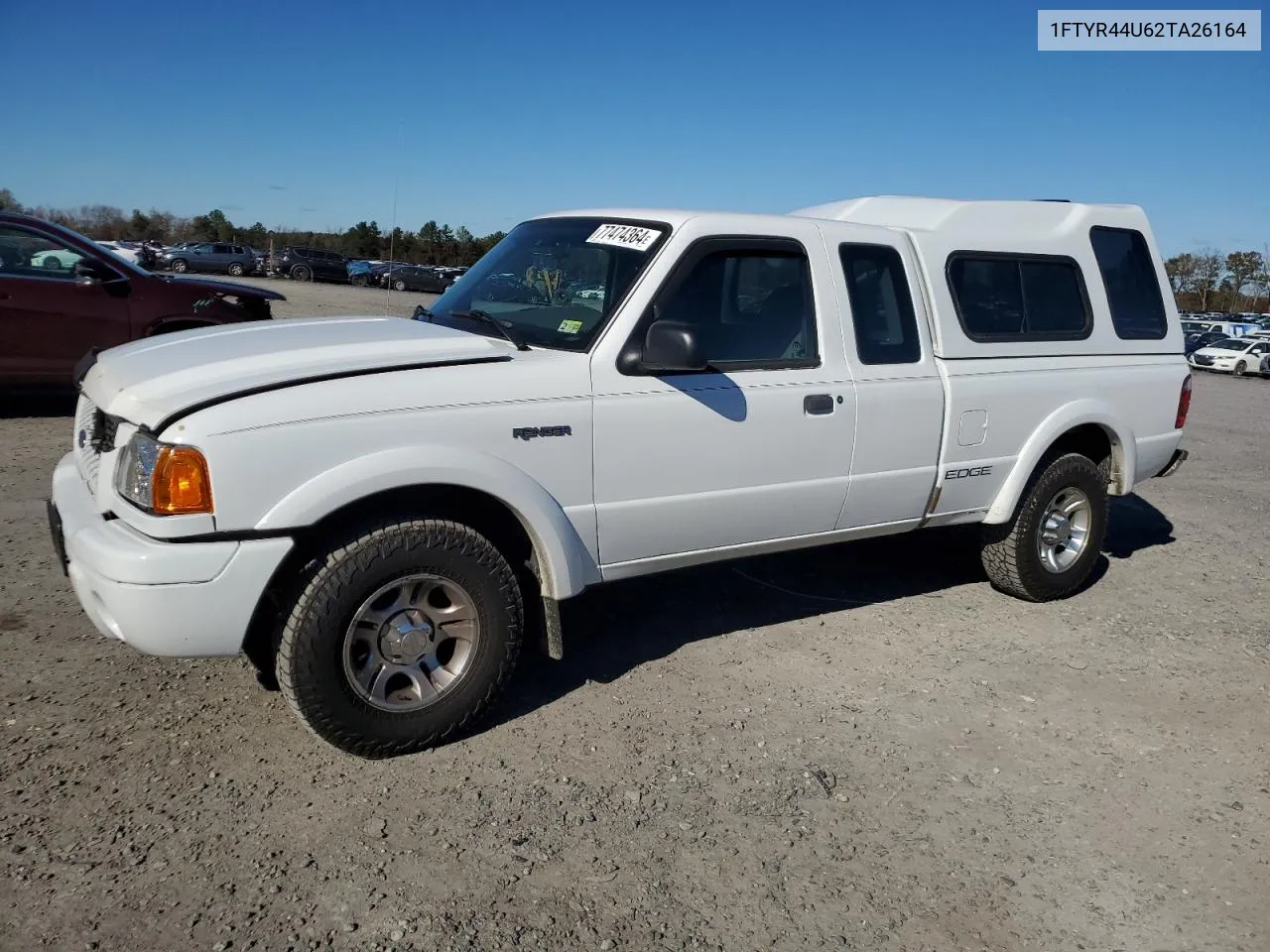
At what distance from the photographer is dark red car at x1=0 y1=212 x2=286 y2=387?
8141 mm

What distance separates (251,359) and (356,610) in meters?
0.92

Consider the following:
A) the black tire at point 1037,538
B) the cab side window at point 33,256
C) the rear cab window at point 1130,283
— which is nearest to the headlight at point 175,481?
the black tire at point 1037,538

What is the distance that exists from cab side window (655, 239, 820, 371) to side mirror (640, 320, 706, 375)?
0.77ft

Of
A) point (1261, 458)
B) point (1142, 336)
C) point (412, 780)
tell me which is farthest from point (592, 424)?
point (1261, 458)

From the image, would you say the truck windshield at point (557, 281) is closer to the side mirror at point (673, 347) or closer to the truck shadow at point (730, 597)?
the side mirror at point (673, 347)

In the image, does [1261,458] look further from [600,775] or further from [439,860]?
[439,860]

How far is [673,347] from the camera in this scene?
3666mm

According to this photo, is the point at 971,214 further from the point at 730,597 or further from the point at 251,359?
the point at 251,359

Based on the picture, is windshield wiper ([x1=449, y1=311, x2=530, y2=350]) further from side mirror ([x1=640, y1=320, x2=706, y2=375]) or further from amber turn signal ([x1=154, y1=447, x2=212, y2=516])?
amber turn signal ([x1=154, y1=447, x2=212, y2=516])

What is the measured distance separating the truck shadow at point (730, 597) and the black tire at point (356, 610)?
0.28 m

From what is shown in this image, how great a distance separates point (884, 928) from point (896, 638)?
2283mm

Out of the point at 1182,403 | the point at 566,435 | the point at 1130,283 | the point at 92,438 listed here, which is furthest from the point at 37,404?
the point at 1182,403

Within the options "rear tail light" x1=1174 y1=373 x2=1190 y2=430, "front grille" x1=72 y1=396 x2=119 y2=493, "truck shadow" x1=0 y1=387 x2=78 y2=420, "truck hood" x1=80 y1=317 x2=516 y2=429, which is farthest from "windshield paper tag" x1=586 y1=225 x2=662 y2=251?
"truck shadow" x1=0 y1=387 x2=78 y2=420

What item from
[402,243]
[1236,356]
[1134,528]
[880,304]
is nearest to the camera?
[880,304]
